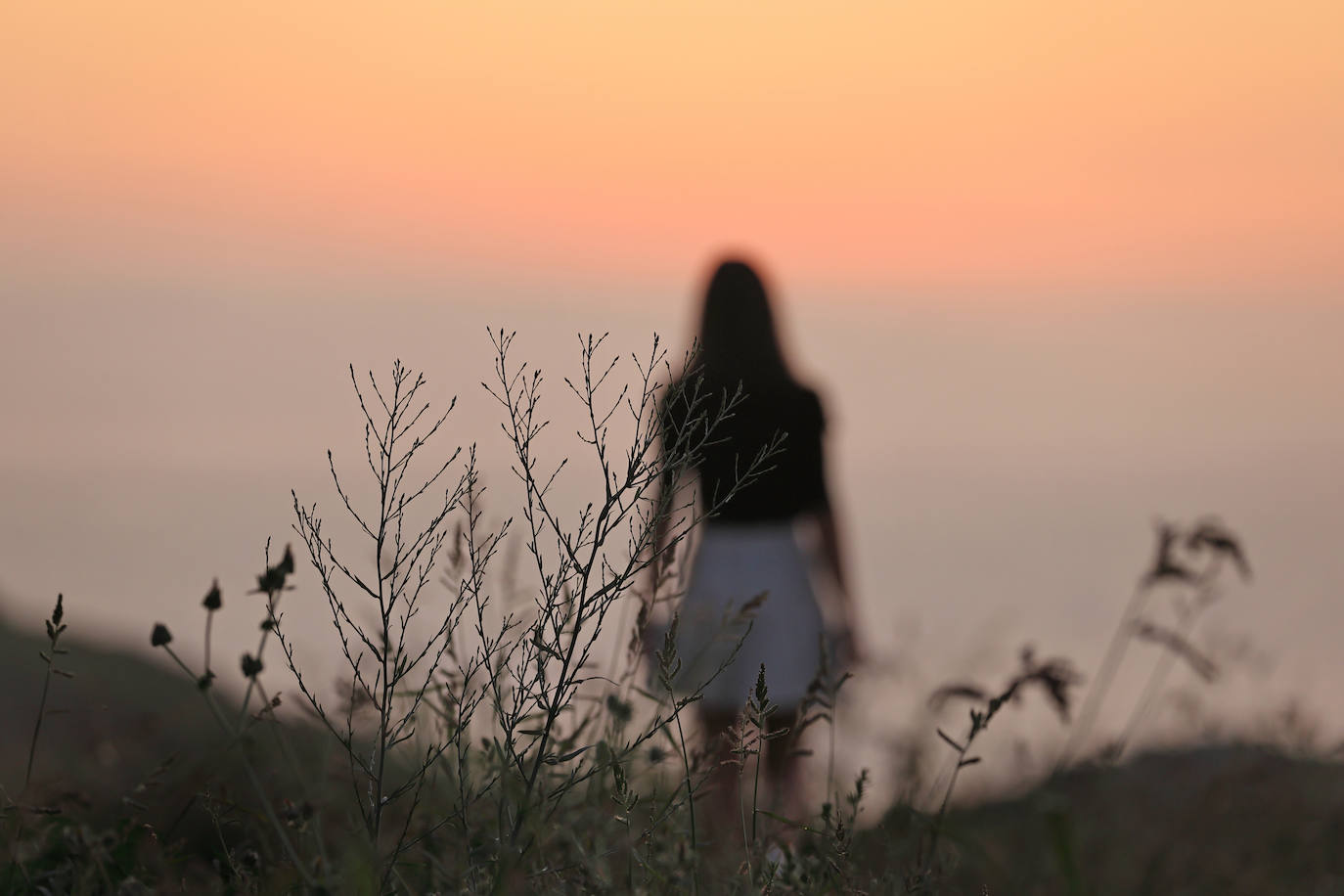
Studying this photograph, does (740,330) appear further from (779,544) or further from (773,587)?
(773,587)

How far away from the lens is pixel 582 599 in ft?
5.47

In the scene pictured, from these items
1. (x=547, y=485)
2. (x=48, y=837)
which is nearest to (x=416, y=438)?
(x=547, y=485)

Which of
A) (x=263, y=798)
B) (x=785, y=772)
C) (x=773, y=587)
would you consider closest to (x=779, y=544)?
(x=773, y=587)

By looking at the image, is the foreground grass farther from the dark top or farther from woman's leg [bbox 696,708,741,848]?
the dark top

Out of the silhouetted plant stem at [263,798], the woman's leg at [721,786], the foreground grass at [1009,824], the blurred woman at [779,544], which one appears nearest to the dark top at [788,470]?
the blurred woman at [779,544]

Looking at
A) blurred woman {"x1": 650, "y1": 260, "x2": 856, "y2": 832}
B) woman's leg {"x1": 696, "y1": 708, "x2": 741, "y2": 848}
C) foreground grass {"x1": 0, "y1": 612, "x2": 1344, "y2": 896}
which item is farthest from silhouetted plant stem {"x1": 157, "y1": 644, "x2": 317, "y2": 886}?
blurred woman {"x1": 650, "y1": 260, "x2": 856, "y2": 832}

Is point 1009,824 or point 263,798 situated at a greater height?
point 263,798

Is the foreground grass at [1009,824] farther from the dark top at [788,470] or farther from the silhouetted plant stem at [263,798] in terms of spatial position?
the dark top at [788,470]

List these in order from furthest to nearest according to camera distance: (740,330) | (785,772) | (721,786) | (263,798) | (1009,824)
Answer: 1. (740,330)
2. (1009,824)
3. (721,786)
4. (785,772)
5. (263,798)

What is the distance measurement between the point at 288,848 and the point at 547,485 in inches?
22.7

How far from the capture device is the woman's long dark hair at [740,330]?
575cm

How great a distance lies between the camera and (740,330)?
5.90 m

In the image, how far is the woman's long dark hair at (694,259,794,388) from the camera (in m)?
5.75

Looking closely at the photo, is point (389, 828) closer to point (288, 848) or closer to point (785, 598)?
point (288, 848)
